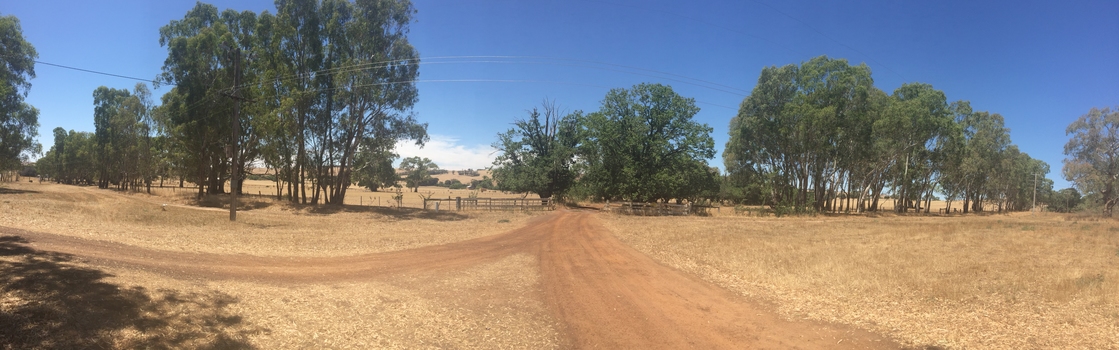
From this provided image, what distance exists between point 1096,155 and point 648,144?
4781cm

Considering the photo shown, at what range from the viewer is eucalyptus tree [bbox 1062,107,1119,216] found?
45.2 m

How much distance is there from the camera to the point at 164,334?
17.8 feet

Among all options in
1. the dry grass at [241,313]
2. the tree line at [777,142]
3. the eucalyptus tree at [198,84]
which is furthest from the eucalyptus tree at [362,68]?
the dry grass at [241,313]

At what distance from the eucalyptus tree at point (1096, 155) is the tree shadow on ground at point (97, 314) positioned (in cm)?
7026

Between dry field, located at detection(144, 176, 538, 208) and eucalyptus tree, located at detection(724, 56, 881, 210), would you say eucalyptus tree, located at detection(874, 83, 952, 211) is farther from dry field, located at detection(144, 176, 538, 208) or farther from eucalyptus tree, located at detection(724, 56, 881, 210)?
dry field, located at detection(144, 176, 538, 208)

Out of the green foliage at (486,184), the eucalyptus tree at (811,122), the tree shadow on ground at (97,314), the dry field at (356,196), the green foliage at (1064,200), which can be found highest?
the eucalyptus tree at (811,122)

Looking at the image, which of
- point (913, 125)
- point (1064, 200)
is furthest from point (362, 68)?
point (1064, 200)

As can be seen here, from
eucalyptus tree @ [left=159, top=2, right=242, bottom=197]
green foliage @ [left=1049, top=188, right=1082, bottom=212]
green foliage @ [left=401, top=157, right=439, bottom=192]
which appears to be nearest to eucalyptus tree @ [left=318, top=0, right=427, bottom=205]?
eucalyptus tree @ [left=159, top=2, right=242, bottom=197]

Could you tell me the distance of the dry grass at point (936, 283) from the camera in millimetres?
7105

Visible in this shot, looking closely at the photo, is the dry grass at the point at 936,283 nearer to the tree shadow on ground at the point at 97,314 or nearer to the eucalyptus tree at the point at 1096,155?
the tree shadow on ground at the point at 97,314

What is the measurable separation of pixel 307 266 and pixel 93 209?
568 inches

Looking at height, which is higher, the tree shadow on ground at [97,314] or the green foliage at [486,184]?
the green foliage at [486,184]

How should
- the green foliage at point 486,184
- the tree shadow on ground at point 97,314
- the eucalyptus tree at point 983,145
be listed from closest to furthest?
the tree shadow on ground at point 97,314 → the eucalyptus tree at point 983,145 → the green foliage at point 486,184

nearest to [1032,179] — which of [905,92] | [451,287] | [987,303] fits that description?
[905,92]
